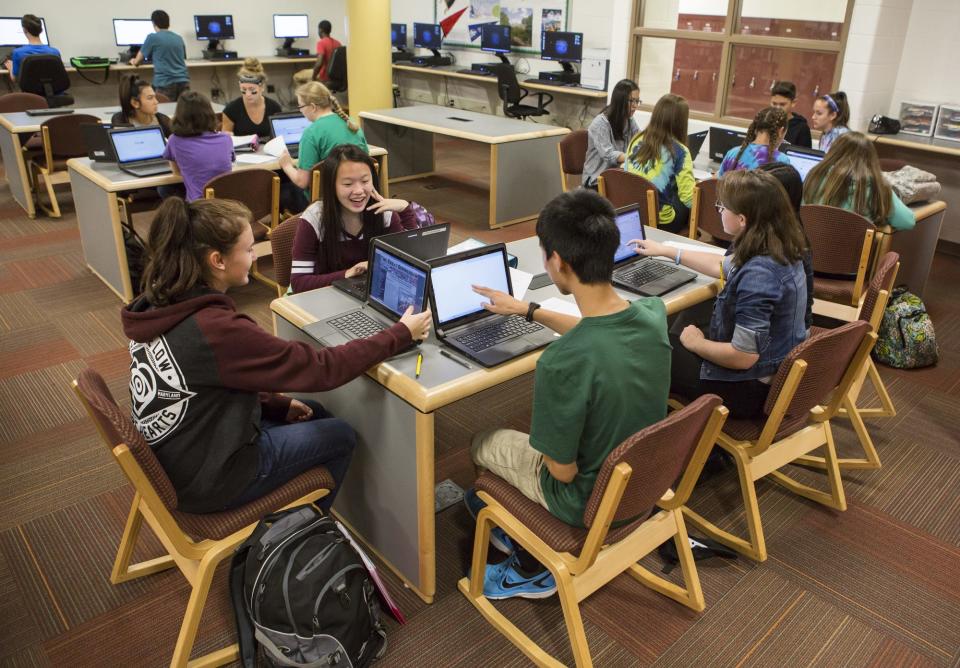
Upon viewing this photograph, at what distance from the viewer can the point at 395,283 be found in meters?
2.13

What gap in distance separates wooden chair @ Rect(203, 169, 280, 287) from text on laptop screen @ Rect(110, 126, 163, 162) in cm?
75

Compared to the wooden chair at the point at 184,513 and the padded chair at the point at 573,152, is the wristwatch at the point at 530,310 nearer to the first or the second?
the wooden chair at the point at 184,513

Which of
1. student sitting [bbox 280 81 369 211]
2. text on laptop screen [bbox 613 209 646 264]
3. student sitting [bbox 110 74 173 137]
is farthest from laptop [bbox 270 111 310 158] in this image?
text on laptop screen [bbox 613 209 646 264]

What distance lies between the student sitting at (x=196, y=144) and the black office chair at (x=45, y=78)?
11.8 feet

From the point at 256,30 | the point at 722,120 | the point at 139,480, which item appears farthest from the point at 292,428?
the point at 256,30

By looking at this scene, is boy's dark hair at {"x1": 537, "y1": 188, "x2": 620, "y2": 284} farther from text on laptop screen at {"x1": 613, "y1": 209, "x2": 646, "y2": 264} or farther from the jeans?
text on laptop screen at {"x1": 613, "y1": 209, "x2": 646, "y2": 264}

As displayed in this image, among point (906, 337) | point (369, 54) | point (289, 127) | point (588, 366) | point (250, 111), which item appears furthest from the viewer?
point (369, 54)

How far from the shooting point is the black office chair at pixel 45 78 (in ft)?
21.5

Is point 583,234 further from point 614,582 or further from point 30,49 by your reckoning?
point 30,49

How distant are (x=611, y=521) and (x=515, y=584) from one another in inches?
25.3

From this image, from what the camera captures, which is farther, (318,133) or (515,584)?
(318,133)

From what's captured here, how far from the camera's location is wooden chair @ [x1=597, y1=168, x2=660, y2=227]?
369 centimetres

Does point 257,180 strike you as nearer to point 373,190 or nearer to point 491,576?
point 373,190

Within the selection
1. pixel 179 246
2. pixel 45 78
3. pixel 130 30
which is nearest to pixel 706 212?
pixel 179 246
